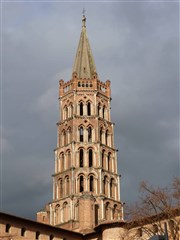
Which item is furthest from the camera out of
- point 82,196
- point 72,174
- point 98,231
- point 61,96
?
point 61,96

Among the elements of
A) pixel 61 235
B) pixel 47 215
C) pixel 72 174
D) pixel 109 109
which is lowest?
pixel 61 235

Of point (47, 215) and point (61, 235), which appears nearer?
point (61, 235)

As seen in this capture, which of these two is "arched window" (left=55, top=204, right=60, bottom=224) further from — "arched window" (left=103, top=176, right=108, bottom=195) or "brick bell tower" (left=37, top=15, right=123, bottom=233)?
"arched window" (left=103, top=176, right=108, bottom=195)

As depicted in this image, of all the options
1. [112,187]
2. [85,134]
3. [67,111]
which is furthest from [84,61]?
[112,187]

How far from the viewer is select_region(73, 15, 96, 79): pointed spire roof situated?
75.6 metres

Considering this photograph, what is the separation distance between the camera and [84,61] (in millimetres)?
77062

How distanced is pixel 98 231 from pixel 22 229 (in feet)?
26.9

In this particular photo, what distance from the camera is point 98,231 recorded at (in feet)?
154

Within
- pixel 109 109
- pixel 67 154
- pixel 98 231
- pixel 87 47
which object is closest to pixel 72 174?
pixel 67 154

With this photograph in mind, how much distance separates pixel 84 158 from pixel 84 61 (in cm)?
1871

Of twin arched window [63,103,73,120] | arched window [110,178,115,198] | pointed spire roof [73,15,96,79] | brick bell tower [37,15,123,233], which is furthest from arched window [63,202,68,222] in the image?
pointed spire roof [73,15,96,79]

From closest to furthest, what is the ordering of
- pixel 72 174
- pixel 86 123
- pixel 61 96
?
pixel 72 174 < pixel 86 123 < pixel 61 96

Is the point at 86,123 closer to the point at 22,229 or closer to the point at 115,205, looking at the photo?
the point at 115,205

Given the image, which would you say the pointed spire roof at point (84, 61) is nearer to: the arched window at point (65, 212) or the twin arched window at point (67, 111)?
the twin arched window at point (67, 111)
